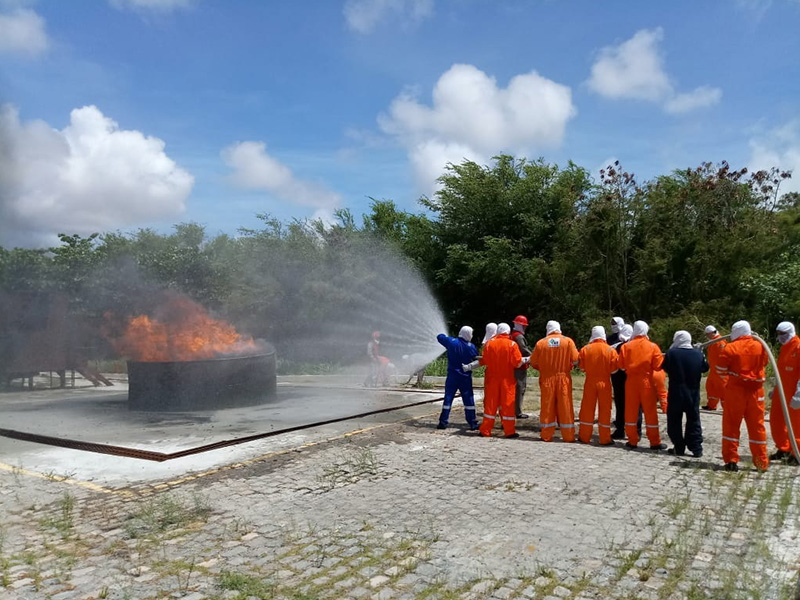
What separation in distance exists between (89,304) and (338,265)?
32.6 feet

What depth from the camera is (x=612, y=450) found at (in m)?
8.87

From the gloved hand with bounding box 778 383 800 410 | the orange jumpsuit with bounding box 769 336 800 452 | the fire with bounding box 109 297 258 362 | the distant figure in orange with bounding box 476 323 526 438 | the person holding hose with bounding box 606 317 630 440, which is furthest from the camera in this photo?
the fire with bounding box 109 297 258 362

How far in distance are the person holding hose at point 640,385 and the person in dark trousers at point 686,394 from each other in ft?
0.98

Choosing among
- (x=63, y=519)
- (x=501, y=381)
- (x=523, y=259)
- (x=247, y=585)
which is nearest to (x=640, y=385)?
(x=501, y=381)

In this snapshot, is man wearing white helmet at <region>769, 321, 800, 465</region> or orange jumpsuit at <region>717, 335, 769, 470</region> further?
Result: man wearing white helmet at <region>769, 321, 800, 465</region>

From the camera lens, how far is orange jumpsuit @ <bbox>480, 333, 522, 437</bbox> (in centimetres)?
970

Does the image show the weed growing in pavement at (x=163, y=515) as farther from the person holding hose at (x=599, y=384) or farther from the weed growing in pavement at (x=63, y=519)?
the person holding hose at (x=599, y=384)

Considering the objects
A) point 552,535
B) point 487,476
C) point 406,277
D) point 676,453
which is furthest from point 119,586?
point 406,277

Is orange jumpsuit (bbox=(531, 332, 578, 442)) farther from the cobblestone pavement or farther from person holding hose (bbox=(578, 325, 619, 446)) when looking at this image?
the cobblestone pavement

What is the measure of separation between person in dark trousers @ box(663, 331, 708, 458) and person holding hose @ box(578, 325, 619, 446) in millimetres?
836

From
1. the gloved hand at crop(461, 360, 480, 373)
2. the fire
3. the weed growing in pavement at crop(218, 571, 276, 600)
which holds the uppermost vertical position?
the fire

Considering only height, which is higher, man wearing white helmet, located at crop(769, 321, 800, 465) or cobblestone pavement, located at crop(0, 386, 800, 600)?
man wearing white helmet, located at crop(769, 321, 800, 465)

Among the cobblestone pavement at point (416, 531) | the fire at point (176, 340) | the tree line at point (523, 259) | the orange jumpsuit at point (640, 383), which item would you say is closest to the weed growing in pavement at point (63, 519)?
the cobblestone pavement at point (416, 531)

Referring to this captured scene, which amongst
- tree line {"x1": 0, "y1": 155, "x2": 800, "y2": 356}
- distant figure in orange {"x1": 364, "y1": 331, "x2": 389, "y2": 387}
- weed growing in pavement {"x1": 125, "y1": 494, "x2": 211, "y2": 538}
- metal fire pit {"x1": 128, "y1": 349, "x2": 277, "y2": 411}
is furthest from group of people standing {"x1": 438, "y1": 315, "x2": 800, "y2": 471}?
tree line {"x1": 0, "y1": 155, "x2": 800, "y2": 356}
